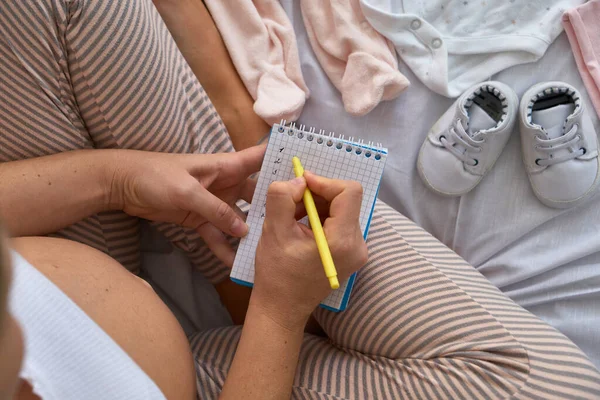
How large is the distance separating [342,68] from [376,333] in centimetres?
50

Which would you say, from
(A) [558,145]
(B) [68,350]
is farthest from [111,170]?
(A) [558,145]

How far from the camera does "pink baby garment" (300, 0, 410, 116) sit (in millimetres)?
926

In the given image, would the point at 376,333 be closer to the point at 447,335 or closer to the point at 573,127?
the point at 447,335

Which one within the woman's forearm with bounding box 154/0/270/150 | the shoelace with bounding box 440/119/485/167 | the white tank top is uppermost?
the shoelace with bounding box 440/119/485/167

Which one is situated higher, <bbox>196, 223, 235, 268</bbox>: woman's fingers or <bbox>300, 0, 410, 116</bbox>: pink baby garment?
<bbox>300, 0, 410, 116</bbox>: pink baby garment

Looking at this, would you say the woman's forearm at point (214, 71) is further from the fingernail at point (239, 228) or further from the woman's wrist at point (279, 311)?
the woman's wrist at point (279, 311)

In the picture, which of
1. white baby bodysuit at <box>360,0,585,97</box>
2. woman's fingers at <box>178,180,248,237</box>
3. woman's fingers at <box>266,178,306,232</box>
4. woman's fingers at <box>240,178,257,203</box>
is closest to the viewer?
woman's fingers at <box>266,178,306,232</box>

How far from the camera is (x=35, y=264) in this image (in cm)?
60

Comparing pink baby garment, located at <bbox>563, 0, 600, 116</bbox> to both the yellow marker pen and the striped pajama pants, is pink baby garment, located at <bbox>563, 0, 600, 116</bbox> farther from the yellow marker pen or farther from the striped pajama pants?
the yellow marker pen

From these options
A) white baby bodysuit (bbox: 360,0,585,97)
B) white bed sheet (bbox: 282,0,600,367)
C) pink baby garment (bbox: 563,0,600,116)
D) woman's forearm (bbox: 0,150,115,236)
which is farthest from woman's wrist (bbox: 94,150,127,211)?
pink baby garment (bbox: 563,0,600,116)

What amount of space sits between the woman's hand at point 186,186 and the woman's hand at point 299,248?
0.11m

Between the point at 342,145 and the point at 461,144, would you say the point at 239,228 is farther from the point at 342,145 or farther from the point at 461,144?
the point at 461,144

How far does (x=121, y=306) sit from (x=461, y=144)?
63cm

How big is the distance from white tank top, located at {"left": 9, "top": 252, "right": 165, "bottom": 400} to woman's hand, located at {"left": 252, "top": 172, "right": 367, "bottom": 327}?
19cm
